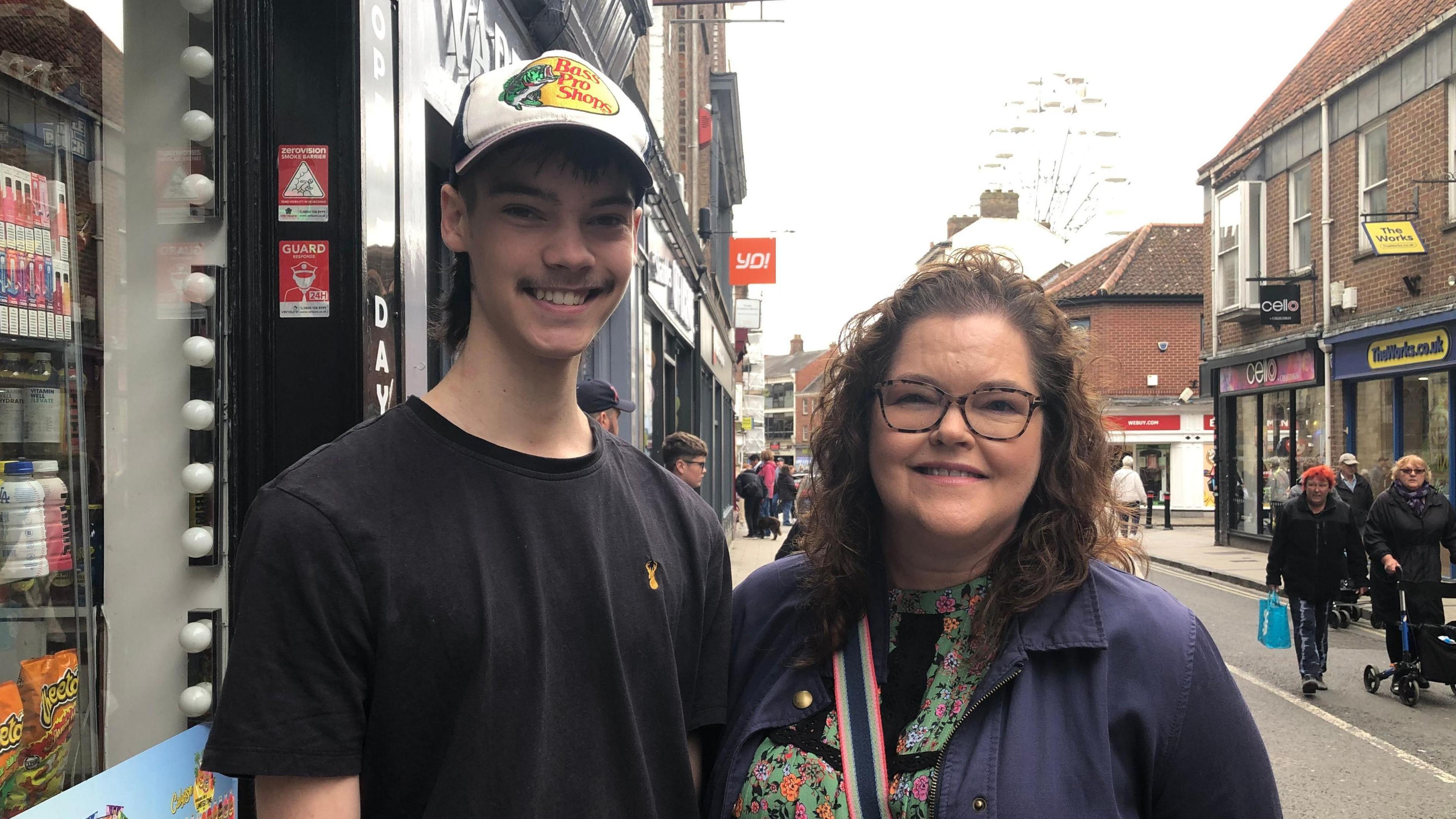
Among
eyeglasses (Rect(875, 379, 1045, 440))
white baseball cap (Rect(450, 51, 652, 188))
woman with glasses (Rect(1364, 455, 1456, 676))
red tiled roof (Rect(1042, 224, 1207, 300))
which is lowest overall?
woman with glasses (Rect(1364, 455, 1456, 676))

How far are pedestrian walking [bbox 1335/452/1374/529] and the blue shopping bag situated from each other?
4.83 m

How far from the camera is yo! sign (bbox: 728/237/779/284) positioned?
2130cm

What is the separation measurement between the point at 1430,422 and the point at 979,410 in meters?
15.6

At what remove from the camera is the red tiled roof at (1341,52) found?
15.3 meters

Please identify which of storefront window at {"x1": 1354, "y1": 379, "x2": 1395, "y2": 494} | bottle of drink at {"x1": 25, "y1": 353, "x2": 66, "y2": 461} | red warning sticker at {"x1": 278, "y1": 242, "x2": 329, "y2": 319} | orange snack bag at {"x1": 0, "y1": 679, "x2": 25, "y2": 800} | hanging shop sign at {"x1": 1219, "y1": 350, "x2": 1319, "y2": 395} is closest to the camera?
orange snack bag at {"x1": 0, "y1": 679, "x2": 25, "y2": 800}

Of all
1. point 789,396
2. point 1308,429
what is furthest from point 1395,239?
point 789,396

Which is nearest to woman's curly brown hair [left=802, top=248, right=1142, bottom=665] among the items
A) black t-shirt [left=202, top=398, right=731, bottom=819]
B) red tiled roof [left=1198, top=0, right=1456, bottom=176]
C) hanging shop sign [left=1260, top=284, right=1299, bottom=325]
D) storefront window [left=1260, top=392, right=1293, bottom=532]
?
black t-shirt [left=202, top=398, right=731, bottom=819]

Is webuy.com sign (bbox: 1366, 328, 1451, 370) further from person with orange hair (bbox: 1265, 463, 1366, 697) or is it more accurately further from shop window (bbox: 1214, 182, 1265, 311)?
person with orange hair (bbox: 1265, 463, 1366, 697)

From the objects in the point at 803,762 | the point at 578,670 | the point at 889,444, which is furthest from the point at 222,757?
the point at 889,444

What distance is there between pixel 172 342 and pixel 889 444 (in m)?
1.75

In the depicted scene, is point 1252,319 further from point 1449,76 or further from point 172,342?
point 172,342

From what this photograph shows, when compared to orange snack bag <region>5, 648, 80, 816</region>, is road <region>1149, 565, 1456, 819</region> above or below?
below

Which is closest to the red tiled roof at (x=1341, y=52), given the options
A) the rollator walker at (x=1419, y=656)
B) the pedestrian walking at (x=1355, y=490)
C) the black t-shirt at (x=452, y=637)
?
the pedestrian walking at (x=1355, y=490)

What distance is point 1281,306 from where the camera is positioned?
18031 millimetres
